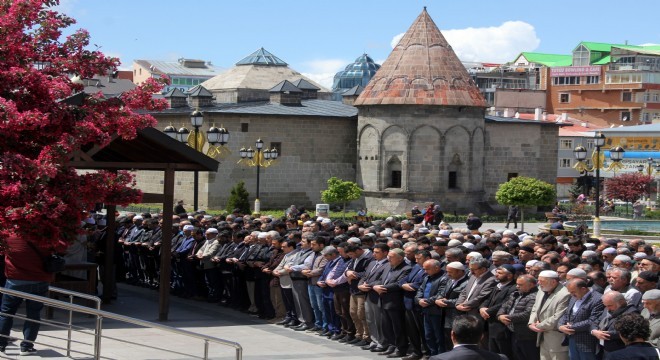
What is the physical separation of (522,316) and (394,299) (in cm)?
253

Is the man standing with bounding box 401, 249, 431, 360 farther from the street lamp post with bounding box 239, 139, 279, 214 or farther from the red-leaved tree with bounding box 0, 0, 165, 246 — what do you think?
the street lamp post with bounding box 239, 139, 279, 214

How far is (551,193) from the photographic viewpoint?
43469 mm

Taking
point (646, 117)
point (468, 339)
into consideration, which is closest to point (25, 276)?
point (468, 339)

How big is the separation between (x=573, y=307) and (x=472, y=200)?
3942 centimetres

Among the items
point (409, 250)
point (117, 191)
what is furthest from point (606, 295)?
point (117, 191)

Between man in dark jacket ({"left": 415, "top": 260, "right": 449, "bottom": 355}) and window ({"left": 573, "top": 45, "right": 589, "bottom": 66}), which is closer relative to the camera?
man in dark jacket ({"left": 415, "top": 260, "right": 449, "bottom": 355})

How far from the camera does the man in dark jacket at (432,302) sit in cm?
1337

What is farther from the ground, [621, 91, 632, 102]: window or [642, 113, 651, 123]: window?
[621, 91, 632, 102]: window

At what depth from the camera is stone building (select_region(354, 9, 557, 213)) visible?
4869 centimetres

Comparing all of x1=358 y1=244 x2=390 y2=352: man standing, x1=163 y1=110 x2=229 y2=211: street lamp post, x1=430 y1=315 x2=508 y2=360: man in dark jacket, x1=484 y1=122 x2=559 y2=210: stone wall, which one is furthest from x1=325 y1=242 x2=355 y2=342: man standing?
x1=484 y1=122 x2=559 y2=210: stone wall

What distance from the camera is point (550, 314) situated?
11641 mm

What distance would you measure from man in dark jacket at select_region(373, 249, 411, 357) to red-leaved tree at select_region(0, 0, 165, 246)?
11.5ft

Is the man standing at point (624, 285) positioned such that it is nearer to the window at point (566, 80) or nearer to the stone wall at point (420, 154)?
the stone wall at point (420, 154)

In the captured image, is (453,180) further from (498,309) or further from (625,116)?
(625,116)
